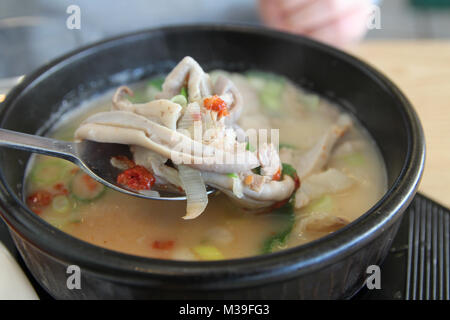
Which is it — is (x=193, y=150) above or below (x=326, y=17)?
below

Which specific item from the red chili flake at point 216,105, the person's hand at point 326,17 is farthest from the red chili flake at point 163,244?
the person's hand at point 326,17

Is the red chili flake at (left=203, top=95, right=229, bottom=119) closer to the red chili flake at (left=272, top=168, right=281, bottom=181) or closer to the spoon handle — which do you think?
the red chili flake at (left=272, top=168, right=281, bottom=181)

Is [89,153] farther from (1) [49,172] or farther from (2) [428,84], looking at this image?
(2) [428,84]

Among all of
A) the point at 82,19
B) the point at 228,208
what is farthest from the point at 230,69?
the point at 82,19

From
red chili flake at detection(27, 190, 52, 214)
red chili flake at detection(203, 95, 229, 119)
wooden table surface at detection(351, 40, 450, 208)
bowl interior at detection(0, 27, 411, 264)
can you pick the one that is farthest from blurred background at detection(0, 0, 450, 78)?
red chili flake at detection(203, 95, 229, 119)

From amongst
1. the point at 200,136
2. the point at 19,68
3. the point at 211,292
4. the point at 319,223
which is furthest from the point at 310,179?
the point at 19,68

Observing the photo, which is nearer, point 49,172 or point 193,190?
point 193,190
